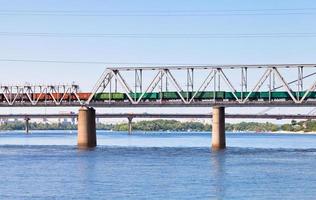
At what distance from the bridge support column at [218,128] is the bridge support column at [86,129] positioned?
20.0 meters

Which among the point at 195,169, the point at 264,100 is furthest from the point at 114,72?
the point at 195,169

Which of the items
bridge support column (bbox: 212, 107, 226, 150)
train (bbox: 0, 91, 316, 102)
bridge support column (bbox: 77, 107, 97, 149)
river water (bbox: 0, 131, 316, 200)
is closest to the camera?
river water (bbox: 0, 131, 316, 200)

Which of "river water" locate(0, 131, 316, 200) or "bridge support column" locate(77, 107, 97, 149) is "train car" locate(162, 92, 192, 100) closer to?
"bridge support column" locate(77, 107, 97, 149)

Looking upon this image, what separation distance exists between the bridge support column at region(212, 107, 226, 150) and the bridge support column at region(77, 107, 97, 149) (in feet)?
65.6

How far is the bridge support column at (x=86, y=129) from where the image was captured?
135 m

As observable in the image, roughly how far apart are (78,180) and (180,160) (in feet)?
99.4

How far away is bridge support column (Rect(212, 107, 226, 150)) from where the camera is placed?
128 metres

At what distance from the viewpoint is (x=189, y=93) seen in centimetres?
13812

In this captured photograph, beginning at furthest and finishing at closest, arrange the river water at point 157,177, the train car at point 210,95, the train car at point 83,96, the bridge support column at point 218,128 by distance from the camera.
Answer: the train car at point 83,96
the train car at point 210,95
the bridge support column at point 218,128
the river water at point 157,177

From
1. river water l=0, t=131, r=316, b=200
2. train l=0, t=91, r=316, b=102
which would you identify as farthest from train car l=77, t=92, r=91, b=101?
river water l=0, t=131, r=316, b=200

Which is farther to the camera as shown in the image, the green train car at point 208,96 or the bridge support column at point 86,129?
the bridge support column at point 86,129

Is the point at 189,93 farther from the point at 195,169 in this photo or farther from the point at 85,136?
the point at 195,169

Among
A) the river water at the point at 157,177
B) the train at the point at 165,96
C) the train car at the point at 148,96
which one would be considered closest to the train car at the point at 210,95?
the train at the point at 165,96

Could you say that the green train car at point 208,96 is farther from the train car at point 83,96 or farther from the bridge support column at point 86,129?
the bridge support column at point 86,129
